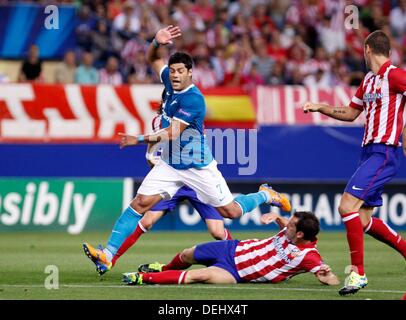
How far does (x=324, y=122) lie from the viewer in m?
19.5

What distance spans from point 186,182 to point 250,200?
91 centimetres

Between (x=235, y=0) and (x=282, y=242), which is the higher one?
(x=235, y=0)

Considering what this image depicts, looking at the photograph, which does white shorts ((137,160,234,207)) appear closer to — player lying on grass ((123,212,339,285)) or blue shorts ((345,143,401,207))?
player lying on grass ((123,212,339,285))

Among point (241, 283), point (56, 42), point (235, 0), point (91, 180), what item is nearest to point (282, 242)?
point (241, 283)

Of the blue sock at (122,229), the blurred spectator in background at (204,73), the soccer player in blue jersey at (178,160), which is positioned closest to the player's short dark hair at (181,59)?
the soccer player in blue jersey at (178,160)

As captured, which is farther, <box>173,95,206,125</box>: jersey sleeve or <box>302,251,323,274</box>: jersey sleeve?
<box>173,95,206,125</box>: jersey sleeve

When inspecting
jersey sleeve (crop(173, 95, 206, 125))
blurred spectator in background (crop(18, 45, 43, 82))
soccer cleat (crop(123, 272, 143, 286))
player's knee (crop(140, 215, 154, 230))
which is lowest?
soccer cleat (crop(123, 272, 143, 286))

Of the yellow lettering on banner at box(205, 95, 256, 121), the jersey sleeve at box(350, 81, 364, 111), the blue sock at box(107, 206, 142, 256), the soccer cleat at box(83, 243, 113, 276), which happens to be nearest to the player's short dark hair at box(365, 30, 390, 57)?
the jersey sleeve at box(350, 81, 364, 111)

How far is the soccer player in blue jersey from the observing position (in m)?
10.5

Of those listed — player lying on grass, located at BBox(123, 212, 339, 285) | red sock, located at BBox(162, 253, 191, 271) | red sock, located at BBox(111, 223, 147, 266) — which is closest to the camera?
player lying on grass, located at BBox(123, 212, 339, 285)

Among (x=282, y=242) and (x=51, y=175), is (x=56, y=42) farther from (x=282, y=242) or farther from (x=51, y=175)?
(x=282, y=242)

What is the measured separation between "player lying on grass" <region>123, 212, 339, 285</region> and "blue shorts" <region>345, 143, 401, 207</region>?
48cm

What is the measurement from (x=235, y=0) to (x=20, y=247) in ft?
36.5
